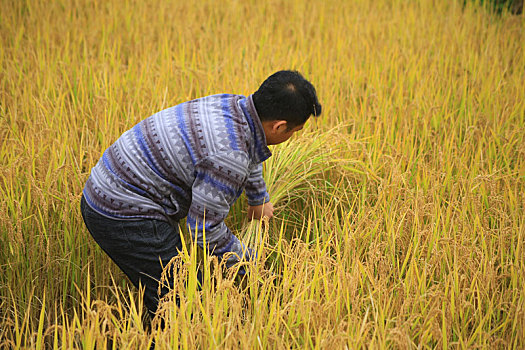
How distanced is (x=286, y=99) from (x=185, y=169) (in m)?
0.38

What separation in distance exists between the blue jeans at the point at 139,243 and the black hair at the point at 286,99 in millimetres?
498

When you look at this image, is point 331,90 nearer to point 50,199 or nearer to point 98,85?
point 98,85

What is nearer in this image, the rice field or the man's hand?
the rice field

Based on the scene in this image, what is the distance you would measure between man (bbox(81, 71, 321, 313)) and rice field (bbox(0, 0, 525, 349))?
136mm

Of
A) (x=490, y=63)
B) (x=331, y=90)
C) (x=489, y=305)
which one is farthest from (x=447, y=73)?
(x=489, y=305)

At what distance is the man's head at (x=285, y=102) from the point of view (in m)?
1.42

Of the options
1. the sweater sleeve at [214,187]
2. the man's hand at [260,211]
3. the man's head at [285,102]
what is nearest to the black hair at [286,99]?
the man's head at [285,102]

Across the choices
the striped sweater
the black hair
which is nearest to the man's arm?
the striped sweater

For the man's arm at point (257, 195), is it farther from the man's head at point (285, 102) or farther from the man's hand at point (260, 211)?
the man's head at point (285, 102)

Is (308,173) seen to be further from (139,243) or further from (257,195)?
(139,243)

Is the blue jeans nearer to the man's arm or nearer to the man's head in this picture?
the man's arm

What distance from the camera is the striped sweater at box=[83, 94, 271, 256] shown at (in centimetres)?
140

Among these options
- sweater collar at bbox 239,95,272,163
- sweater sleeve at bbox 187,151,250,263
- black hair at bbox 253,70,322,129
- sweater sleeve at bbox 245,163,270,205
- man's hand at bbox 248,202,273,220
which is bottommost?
man's hand at bbox 248,202,273,220

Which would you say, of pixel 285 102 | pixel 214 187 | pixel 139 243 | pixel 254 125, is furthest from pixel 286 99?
pixel 139 243
